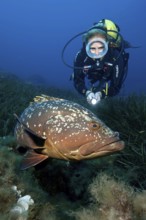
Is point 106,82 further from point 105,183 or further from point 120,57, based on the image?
point 105,183

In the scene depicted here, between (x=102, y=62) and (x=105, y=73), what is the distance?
385 mm

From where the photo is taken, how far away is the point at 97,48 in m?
9.55

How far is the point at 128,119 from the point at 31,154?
305cm

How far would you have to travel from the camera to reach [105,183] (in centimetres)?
309

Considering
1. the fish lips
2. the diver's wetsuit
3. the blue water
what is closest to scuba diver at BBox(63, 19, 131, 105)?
the diver's wetsuit

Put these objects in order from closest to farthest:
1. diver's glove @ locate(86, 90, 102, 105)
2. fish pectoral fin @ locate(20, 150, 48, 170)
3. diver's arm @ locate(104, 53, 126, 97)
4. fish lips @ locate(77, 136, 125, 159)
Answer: fish lips @ locate(77, 136, 125, 159) < fish pectoral fin @ locate(20, 150, 48, 170) < diver's glove @ locate(86, 90, 102, 105) < diver's arm @ locate(104, 53, 126, 97)

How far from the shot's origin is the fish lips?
338 centimetres

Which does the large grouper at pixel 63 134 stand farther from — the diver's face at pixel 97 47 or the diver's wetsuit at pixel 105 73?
the diver's face at pixel 97 47

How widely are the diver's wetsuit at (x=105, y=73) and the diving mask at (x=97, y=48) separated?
0.18 m

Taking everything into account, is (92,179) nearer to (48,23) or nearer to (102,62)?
(102,62)

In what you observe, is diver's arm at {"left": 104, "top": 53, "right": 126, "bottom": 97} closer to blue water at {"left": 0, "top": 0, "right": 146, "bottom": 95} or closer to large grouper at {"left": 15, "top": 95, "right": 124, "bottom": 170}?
large grouper at {"left": 15, "top": 95, "right": 124, "bottom": 170}

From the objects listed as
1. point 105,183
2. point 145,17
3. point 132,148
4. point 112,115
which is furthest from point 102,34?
point 145,17

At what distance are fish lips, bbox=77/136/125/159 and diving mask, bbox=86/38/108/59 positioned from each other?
644 centimetres

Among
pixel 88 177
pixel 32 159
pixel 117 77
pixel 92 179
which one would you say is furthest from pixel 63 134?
pixel 117 77
